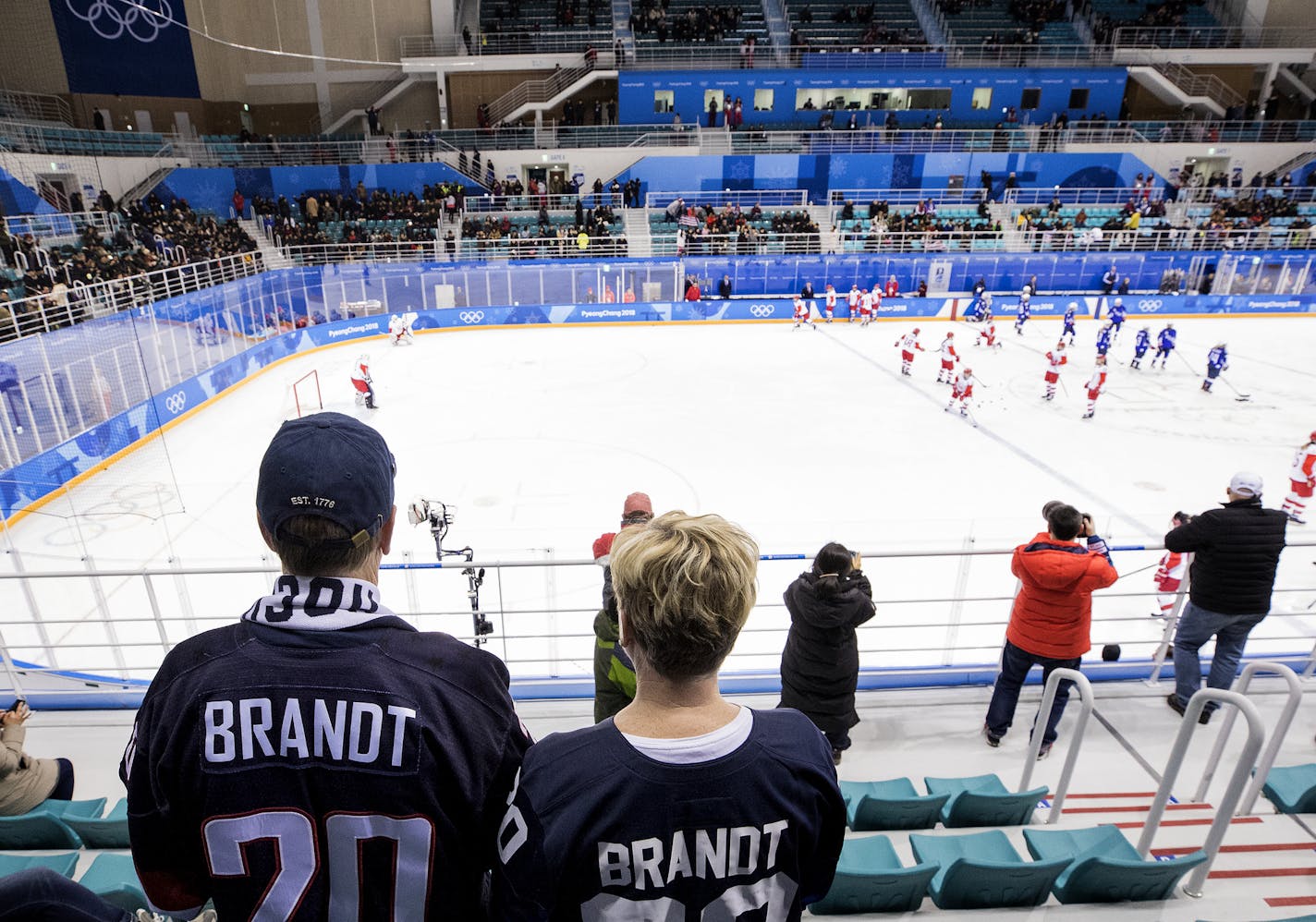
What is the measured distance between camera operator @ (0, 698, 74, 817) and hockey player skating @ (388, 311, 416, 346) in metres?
17.4

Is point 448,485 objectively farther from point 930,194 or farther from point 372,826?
point 930,194

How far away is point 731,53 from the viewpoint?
34250mm

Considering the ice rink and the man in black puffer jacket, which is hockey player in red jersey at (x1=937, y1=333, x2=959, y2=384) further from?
the man in black puffer jacket

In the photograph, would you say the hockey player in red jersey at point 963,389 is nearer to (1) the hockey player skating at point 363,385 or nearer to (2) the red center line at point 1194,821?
(1) the hockey player skating at point 363,385

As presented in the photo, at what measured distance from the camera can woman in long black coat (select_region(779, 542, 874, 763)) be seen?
3740 mm

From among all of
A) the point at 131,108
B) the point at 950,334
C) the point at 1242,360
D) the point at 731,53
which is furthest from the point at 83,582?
the point at 731,53

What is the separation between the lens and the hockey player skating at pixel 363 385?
14.4 meters

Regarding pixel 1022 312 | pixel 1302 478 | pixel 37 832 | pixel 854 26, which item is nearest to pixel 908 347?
pixel 1022 312

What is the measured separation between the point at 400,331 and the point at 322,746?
66.7 feet

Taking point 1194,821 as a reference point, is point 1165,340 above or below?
below

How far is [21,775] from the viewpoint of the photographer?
11.7 feet

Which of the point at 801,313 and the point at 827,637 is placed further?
the point at 801,313

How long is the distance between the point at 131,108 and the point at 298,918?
34.7 meters

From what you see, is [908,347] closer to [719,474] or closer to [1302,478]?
[719,474]
